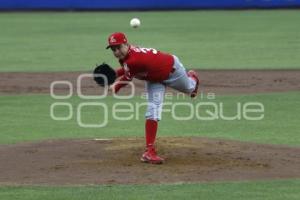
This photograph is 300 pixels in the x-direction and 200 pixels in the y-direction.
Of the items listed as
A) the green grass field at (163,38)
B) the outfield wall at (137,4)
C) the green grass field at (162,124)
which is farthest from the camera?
the outfield wall at (137,4)

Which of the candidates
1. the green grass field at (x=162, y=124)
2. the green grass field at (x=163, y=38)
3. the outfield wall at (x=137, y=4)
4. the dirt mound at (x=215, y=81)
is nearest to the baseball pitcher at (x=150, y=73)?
the green grass field at (x=162, y=124)

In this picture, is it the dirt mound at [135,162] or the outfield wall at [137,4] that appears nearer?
the dirt mound at [135,162]

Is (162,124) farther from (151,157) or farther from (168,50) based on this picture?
(168,50)

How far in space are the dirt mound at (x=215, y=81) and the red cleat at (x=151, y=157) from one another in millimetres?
7407

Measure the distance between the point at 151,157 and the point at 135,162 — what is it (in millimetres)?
239

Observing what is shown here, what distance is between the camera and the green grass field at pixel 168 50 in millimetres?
8352

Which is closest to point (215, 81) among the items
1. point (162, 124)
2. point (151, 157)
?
point (162, 124)

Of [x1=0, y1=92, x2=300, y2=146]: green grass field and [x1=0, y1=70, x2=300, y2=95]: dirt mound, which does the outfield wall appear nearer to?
[x1=0, y1=70, x2=300, y2=95]: dirt mound

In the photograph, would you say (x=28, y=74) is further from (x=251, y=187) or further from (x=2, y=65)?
(x=251, y=187)

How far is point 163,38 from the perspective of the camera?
92.4ft

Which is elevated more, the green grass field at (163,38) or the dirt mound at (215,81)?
the green grass field at (163,38)

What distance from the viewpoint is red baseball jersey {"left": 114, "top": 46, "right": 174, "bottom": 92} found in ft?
30.9

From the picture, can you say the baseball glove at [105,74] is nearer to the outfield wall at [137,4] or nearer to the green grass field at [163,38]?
the green grass field at [163,38]

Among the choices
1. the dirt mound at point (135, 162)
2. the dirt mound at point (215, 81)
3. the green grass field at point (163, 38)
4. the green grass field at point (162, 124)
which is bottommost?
the dirt mound at point (135, 162)
